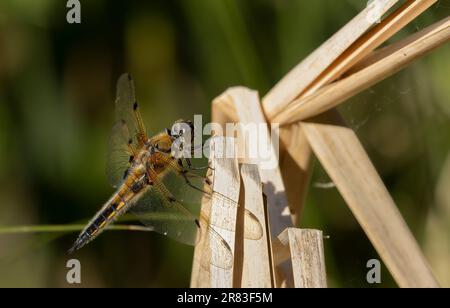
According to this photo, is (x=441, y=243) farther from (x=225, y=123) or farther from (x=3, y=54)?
(x=3, y=54)

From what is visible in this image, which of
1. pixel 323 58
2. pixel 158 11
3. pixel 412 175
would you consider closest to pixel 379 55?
pixel 323 58

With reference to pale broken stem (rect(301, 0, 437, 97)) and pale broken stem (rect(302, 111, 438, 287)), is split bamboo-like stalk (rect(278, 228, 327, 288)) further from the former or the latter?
pale broken stem (rect(301, 0, 437, 97))

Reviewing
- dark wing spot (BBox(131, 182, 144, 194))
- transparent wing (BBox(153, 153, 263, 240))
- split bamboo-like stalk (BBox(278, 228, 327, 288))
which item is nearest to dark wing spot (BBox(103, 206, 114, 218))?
dark wing spot (BBox(131, 182, 144, 194))

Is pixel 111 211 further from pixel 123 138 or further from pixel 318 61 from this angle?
pixel 318 61

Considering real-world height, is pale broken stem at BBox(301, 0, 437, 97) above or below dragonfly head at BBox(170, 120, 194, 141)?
above

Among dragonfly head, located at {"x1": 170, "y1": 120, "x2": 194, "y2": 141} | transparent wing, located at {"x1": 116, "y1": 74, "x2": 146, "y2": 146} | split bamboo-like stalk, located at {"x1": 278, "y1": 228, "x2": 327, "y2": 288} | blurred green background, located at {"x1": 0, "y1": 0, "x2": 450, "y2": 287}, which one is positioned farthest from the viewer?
blurred green background, located at {"x1": 0, "y1": 0, "x2": 450, "y2": 287}

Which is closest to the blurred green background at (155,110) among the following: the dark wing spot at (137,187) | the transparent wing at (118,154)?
the transparent wing at (118,154)

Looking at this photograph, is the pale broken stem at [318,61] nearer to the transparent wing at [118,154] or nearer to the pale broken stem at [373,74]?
the pale broken stem at [373,74]
